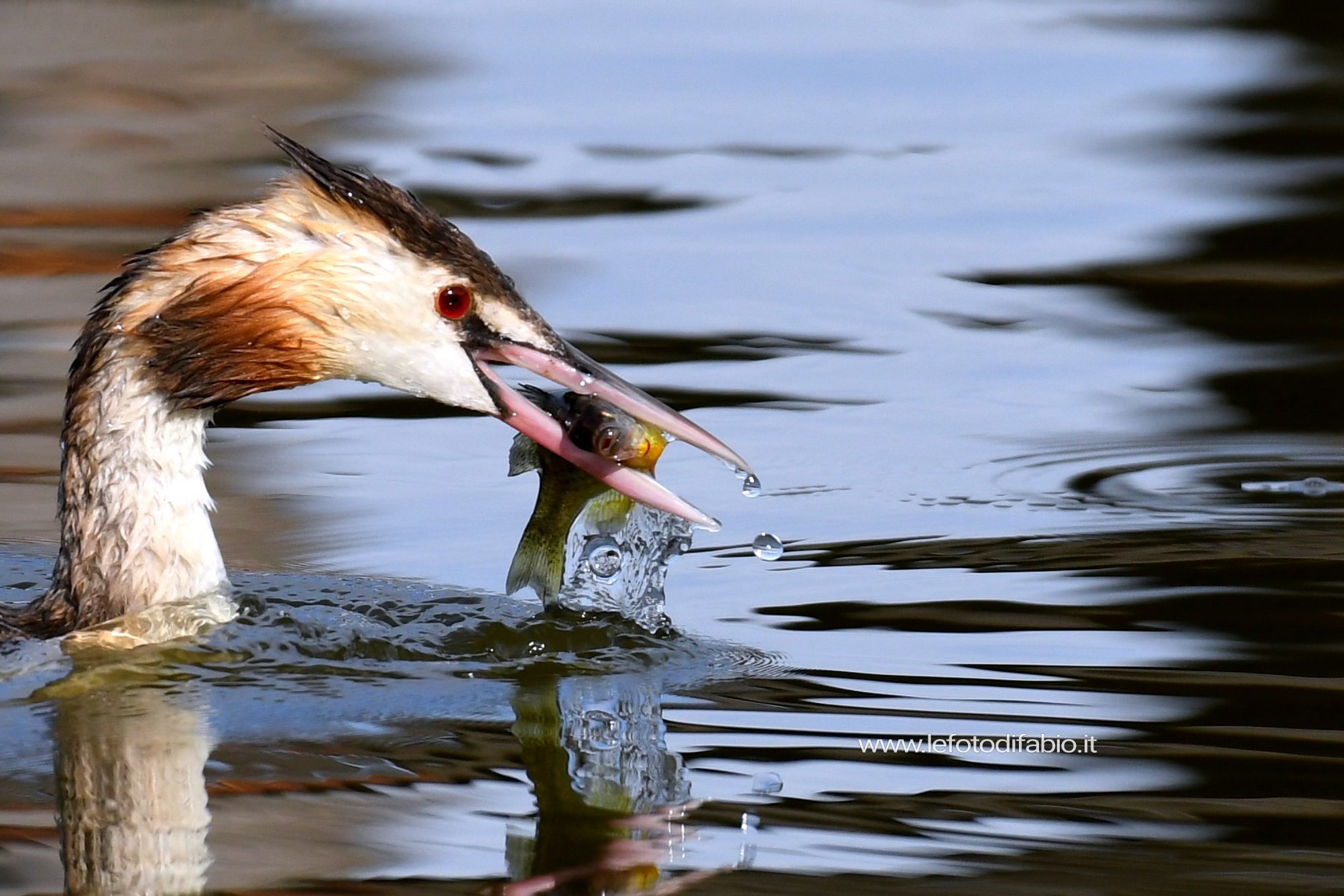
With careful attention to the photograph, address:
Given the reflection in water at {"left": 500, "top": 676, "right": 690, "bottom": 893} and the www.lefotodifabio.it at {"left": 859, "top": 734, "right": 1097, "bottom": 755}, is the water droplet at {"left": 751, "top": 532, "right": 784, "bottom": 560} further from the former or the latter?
A: the www.lefotodifabio.it at {"left": 859, "top": 734, "right": 1097, "bottom": 755}

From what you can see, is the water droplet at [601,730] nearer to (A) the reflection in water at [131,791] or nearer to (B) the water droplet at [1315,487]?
(A) the reflection in water at [131,791]

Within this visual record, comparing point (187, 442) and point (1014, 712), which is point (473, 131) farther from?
point (1014, 712)

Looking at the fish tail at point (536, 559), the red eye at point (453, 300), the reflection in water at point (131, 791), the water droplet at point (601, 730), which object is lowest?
the reflection in water at point (131, 791)

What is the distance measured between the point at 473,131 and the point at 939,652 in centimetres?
656

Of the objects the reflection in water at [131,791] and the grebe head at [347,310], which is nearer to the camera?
the reflection in water at [131,791]

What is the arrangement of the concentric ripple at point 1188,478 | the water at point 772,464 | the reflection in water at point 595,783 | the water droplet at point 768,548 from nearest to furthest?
the reflection in water at point 595,783 < the water at point 772,464 < the water droplet at point 768,548 < the concentric ripple at point 1188,478

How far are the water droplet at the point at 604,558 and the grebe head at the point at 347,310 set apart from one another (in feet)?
1.34

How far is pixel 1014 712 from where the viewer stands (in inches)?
187

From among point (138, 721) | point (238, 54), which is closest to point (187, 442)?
point (138, 721)

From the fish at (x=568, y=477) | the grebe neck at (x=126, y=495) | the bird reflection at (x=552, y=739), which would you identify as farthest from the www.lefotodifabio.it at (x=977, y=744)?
the grebe neck at (x=126, y=495)

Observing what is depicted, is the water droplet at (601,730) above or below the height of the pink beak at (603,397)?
below

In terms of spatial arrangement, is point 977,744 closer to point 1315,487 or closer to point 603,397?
point 603,397

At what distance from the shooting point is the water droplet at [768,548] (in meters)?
5.71

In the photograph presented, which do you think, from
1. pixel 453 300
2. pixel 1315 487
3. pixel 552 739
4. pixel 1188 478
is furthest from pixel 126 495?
pixel 1315 487
